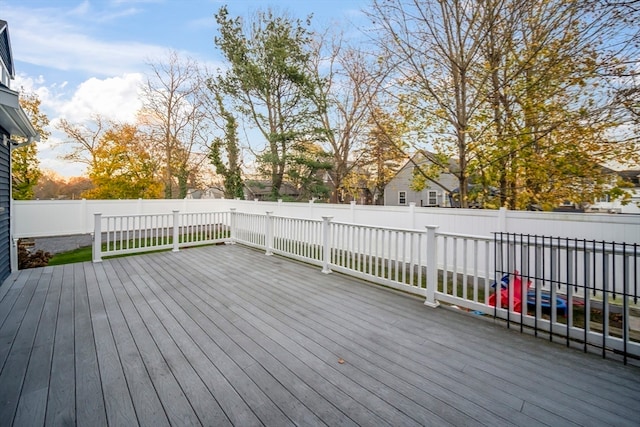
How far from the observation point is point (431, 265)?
3.37m

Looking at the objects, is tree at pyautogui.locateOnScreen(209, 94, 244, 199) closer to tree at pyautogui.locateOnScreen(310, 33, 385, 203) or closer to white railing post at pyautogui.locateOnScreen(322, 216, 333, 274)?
tree at pyautogui.locateOnScreen(310, 33, 385, 203)

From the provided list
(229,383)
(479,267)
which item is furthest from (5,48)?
(479,267)

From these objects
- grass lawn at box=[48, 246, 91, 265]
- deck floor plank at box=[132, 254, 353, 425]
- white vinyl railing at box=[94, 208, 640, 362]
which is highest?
white vinyl railing at box=[94, 208, 640, 362]

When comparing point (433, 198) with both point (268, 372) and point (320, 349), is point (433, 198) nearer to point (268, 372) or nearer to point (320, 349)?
point (320, 349)

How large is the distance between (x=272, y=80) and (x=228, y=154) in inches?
167

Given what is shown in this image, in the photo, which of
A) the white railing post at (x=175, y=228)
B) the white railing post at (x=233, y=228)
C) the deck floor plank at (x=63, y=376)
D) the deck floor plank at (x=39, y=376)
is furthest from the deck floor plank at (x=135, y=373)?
the white railing post at (x=233, y=228)

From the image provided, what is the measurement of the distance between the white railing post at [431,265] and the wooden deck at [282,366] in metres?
0.24

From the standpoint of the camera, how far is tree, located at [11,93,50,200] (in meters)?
10.8

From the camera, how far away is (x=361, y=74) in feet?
37.9

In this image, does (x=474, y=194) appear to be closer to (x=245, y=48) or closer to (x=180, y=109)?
(x=245, y=48)

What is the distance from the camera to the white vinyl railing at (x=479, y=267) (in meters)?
2.35

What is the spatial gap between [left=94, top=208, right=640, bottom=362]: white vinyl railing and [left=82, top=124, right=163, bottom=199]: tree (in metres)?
8.31

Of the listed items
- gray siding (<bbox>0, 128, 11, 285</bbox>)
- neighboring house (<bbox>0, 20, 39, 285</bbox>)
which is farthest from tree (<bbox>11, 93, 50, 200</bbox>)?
gray siding (<bbox>0, 128, 11, 285</bbox>)

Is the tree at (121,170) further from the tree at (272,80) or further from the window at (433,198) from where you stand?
the window at (433,198)
